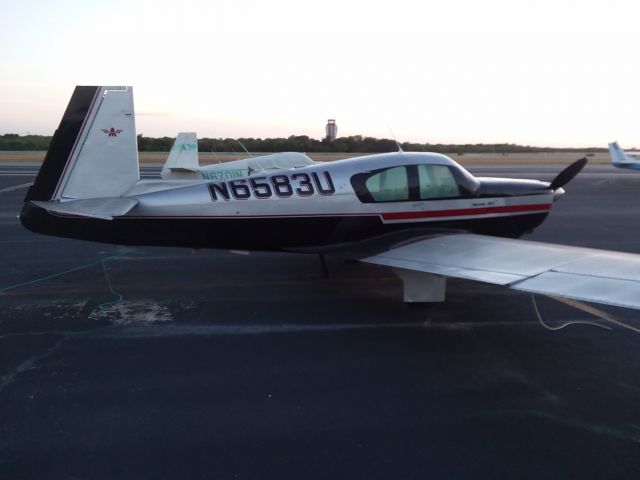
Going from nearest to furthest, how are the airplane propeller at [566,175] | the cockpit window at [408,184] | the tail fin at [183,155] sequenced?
1. the cockpit window at [408,184]
2. the airplane propeller at [566,175]
3. the tail fin at [183,155]

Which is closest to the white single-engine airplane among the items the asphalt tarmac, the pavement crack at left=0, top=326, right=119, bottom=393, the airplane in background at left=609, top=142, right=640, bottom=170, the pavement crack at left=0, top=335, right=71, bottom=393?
the asphalt tarmac

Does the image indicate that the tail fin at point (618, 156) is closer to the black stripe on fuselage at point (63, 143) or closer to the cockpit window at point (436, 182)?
the cockpit window at point (436, 182)

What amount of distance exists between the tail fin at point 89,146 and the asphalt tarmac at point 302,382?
60.8 inches

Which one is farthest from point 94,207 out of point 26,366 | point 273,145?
point 273,145

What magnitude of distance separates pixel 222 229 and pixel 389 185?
7.70ft

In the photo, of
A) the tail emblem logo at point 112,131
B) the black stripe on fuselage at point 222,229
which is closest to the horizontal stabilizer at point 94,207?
the black stripe on fuselage at point 222,229

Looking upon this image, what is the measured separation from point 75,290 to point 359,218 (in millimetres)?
4223

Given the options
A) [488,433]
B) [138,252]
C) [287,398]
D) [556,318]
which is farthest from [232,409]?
[138,252]

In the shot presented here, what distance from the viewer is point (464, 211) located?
7.46 m

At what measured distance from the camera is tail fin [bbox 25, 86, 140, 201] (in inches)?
255

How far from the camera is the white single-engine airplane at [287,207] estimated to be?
6.36m

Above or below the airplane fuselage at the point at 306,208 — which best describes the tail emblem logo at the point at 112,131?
above

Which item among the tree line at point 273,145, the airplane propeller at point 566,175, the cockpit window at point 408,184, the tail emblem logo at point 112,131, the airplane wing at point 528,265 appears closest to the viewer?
the airplane wing at point 528,265

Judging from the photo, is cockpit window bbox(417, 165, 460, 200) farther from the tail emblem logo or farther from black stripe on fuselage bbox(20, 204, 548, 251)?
→ the tail emblem logo
